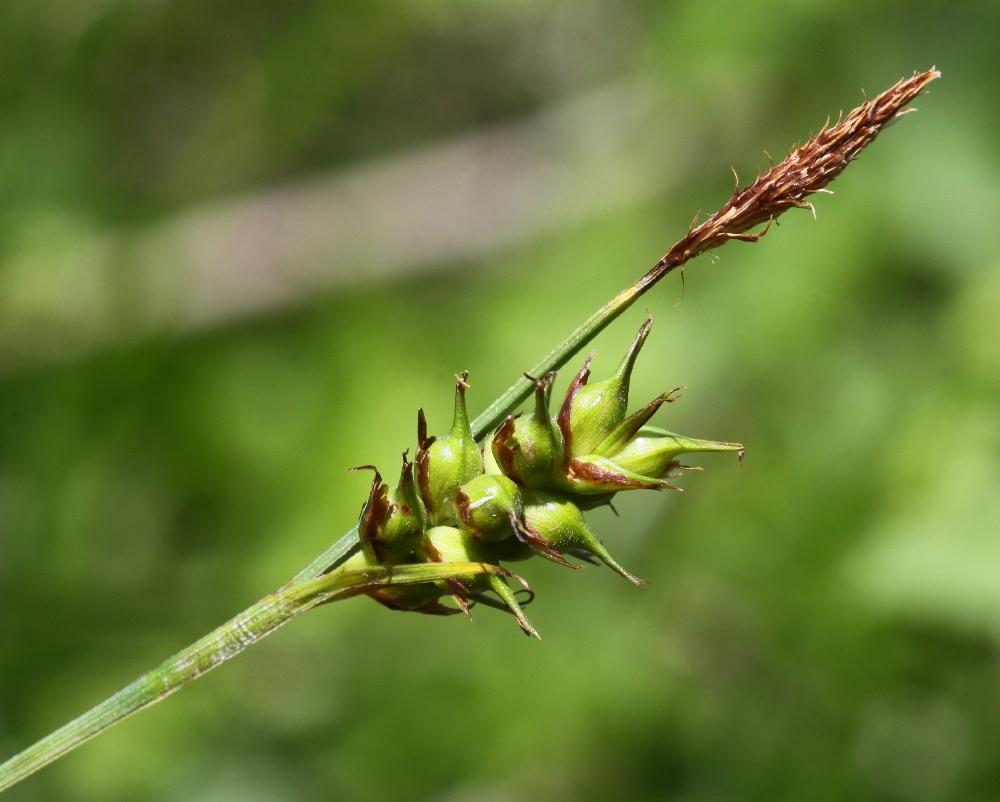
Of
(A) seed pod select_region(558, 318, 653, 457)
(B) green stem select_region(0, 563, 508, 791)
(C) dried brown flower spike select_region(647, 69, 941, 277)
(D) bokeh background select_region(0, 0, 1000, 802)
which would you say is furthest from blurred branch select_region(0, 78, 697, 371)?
(C) dried brown flower spike select_region(647, 69, 941, 277)

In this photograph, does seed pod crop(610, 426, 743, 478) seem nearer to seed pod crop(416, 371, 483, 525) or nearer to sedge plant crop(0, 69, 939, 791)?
sedge plant crop(0, 69, 939, 791)

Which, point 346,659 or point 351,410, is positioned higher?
point 351,410

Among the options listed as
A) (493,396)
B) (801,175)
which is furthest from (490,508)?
(493,396)

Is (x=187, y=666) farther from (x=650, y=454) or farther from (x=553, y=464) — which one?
(x=650, y=454)

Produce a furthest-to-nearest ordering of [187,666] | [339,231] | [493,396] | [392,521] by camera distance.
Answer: [339,231] → [493,396] → [392,521] → [187,666]

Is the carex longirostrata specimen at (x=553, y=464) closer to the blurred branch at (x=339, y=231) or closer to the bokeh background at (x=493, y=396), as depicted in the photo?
the bokeh background at (x=493, y=396)

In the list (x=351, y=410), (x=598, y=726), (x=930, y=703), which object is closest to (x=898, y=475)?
(x=930, y=703)

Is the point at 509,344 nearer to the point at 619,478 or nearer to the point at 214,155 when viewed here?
the point at 214,155
